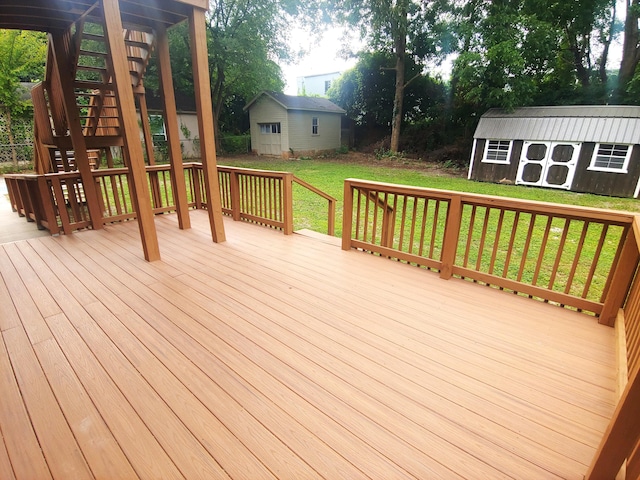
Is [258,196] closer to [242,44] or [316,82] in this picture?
[242,44]

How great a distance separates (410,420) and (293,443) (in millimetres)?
591

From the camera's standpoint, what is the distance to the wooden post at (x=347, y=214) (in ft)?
11.9

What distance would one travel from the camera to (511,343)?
2.16 metres

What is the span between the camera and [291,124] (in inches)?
669

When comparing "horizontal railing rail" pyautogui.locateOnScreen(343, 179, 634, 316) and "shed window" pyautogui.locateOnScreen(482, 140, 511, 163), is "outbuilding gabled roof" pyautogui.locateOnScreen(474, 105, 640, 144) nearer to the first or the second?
"shed window" pyautogui.locateOnScreen(482, 140, 511, 163)

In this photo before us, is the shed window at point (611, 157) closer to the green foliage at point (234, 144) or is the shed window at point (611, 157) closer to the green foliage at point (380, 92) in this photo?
the green foliage at point (380, 92)

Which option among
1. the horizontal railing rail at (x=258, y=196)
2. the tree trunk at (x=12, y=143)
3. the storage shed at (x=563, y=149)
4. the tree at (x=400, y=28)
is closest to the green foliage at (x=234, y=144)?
the tree at (x=400, y=28)

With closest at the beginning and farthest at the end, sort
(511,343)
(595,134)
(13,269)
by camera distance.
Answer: (511,343), (13,269), (595,134)

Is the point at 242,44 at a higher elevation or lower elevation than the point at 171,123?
higher

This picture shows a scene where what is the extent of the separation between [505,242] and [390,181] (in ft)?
19.9

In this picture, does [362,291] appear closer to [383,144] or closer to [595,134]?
[595,134]

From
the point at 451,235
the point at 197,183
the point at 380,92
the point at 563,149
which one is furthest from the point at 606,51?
the point at 197,183

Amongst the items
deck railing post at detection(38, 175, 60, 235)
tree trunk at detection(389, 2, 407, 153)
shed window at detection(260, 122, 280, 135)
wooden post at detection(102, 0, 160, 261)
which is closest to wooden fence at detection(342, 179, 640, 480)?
wooden post at detection(102, 0, 160, 261)

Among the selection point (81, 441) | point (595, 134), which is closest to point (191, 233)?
point (81, 441)
